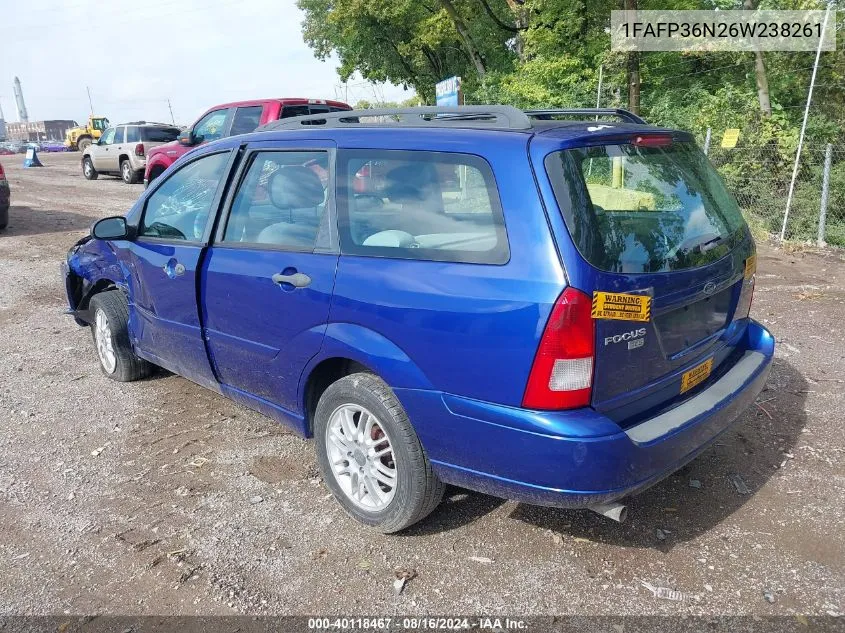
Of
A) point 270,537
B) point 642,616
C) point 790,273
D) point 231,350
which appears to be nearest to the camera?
point 642,616

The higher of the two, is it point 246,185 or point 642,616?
point 246,185

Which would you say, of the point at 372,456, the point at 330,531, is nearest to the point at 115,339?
the point at 330,531

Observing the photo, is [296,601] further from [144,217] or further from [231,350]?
[144,217]

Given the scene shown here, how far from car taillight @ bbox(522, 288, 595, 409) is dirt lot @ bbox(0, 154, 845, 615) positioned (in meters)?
0.88

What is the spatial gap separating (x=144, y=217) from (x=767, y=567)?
407 centimetres

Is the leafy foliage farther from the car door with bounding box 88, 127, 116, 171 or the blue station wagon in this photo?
the car door with bounding box 88, 127, 116, 171

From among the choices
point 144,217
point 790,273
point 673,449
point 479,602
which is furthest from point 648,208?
point 790,273

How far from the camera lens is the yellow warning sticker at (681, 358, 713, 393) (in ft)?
9.23

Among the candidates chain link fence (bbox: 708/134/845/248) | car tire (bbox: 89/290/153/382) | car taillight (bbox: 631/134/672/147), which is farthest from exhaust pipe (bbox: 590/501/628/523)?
chain link fence (bbox: 708/134/845/248)

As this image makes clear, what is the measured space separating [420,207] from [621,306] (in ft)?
3.19

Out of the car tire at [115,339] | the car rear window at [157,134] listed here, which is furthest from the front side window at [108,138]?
the car tire at [115,339]

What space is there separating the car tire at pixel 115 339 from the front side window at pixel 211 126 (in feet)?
24.8

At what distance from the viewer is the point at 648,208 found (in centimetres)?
279

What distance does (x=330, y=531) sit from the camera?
3.09 metres
